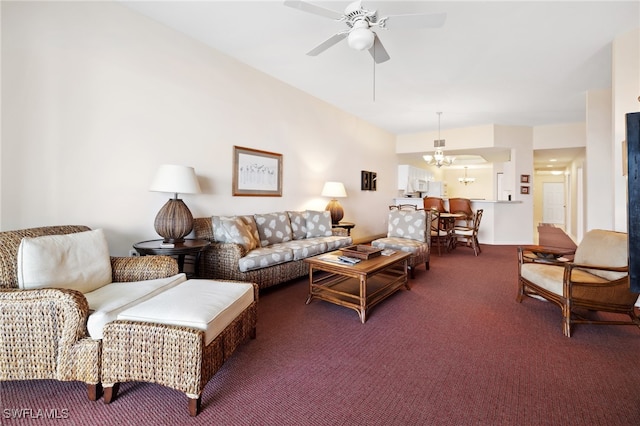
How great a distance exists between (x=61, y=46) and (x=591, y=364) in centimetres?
459

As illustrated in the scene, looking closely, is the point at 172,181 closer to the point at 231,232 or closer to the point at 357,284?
the point at 231,232

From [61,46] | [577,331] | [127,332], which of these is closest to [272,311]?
[127,332]

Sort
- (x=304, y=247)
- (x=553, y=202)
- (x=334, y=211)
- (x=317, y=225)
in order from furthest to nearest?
(x=553, y=202), (x=334, y=211), (x=317, y=225), (x=304, y=247)

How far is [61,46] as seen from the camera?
2.33 metres

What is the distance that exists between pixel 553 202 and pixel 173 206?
1433 centimetres

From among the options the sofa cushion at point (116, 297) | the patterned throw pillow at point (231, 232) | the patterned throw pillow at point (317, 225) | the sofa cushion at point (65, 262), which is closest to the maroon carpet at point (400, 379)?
the sofa cushion at point (116, 297)

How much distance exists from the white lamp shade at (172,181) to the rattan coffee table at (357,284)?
4.52 feet

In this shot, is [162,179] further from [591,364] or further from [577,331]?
[577,331]

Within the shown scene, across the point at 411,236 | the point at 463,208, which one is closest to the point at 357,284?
the point at 411,236

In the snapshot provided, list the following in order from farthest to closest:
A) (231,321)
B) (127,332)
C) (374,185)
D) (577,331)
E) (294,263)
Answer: (374,185), (294,263), (577,331), (231,321), (127,332)

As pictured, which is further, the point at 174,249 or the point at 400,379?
the point at 174,249

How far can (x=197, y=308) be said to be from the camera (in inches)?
60.6

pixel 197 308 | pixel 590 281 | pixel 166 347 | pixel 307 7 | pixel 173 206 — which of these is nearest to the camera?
pixel 166 347

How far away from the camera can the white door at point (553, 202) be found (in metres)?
11.5
